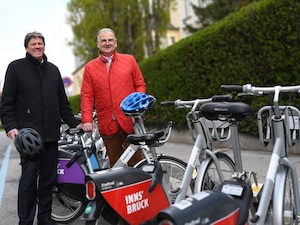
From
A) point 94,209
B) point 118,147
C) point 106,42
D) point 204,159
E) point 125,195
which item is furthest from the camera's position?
point 118,147

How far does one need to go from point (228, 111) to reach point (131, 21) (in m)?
16.1

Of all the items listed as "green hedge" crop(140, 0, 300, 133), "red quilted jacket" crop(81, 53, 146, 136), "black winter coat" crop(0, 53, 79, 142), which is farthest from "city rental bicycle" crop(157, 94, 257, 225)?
"green hedge" crop(140, 0, 300, 133)

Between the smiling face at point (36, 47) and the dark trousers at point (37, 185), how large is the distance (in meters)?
0.86

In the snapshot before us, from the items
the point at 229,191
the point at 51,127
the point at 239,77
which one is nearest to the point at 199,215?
the point at 229,191

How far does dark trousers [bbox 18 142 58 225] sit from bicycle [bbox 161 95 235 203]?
1318 mm

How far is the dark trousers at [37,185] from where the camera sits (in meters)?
3.69

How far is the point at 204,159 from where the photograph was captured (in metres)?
3.46

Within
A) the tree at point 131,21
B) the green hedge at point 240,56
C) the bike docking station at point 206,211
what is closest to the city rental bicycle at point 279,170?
the bike docking station at point 206,211

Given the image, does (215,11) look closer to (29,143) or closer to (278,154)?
(29,143)

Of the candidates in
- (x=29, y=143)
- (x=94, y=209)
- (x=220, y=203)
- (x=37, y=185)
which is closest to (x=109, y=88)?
(x=29, y=143)

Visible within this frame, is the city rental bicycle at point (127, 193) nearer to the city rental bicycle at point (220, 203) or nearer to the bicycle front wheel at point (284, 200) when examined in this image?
the city rental bicycle at point (220, 203)

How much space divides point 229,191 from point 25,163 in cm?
204

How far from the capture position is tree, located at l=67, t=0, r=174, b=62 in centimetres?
1803

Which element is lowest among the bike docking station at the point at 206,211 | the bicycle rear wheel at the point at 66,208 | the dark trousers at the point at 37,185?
the bicycle rear wheel at the point at 66,208
